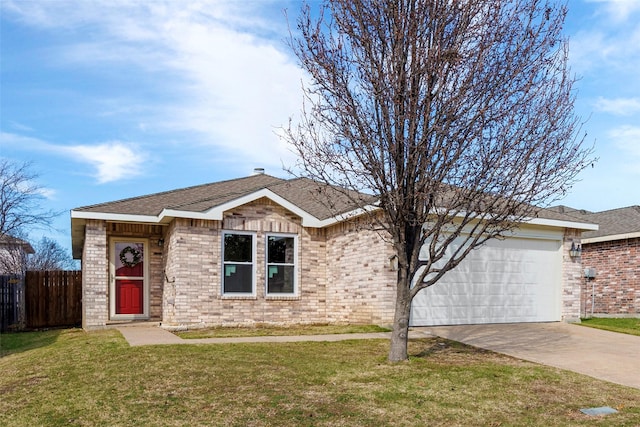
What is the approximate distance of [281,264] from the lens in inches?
587

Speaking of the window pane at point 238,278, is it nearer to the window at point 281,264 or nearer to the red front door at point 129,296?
the window at point 281,264

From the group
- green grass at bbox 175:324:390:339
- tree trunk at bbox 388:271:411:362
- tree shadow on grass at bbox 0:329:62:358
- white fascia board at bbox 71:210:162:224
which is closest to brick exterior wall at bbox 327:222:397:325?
green grass at bbox 175:324:390:339

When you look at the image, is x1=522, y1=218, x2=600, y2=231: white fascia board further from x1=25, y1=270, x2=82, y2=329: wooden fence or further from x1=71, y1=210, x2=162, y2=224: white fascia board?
x1=25, y1=270, x2=82, y2=329: wooden fence

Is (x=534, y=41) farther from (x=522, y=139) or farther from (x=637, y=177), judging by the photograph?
(x=637, y=177)

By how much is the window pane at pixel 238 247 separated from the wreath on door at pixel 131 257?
3.34 meters

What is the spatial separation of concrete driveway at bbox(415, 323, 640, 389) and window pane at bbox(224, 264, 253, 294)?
4.67m

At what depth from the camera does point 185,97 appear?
1369cm

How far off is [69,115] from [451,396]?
11.1m

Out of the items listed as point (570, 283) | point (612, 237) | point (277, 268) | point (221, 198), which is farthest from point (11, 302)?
point (612, 237)

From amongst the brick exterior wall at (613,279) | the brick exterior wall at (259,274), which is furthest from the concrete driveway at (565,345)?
the brick exterior wall at (613,279)

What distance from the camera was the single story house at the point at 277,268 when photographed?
13680mm

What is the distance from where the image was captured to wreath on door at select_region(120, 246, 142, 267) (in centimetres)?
1595

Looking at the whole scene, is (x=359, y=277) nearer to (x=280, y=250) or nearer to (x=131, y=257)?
(x=280, y=250)

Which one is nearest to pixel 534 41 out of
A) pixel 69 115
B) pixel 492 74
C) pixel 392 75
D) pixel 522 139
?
pixel 492 74
